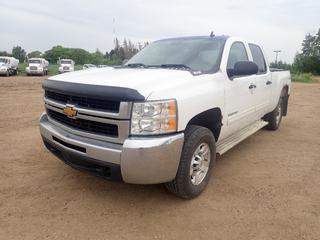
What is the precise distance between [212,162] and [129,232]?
1.39 meters

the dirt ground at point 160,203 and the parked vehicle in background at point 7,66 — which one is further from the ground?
the parked vehicle in background at point 7,66

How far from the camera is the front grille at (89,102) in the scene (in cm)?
305

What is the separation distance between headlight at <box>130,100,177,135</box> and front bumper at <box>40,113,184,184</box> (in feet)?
0.24

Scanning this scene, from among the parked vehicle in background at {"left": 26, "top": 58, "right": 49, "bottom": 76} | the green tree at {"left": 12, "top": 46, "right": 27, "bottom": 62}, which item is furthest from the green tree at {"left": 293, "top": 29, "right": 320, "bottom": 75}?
the green tree at {"left": 12, "top": 46, "right": 27, "bottom": 62}

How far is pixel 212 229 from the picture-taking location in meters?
3.08

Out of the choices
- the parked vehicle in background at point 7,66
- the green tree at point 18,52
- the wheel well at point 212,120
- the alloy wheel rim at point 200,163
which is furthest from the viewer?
the green tree at point 18,52

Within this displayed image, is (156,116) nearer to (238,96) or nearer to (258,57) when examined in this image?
(238,96)

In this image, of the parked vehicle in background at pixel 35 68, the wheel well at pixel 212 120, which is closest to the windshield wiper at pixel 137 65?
the wheel well at pixel 212 120

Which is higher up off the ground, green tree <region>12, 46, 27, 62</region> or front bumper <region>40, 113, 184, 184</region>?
green tree <region>12, 46, 27, 62</region>

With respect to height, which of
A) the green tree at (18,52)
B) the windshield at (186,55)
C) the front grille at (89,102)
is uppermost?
the green tree at (18,52)

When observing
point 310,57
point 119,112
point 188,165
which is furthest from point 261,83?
point 310,57

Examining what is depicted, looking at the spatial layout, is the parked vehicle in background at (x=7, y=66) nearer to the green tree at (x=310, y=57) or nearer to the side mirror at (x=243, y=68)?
the side mirror at (x=243, y=68)

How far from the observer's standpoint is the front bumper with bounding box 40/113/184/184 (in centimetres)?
296

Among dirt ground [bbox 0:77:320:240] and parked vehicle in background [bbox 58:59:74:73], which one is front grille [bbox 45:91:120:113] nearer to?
dirt ground [bbox 0:77:320:240]
